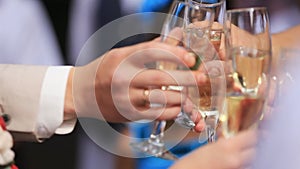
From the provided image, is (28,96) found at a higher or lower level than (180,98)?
lower

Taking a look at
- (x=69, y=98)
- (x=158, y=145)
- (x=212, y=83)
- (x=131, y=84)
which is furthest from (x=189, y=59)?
(x=69, y=98)

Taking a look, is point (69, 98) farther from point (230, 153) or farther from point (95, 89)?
point (230, 153)

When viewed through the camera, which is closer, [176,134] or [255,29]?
[255,29]

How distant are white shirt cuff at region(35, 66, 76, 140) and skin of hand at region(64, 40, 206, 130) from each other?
0.05 feet

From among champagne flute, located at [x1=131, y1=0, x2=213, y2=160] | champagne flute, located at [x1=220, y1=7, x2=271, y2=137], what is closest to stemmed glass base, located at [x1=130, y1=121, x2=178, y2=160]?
champagne flute, located at [x1=131, y1=0, x2=213, y2=160]

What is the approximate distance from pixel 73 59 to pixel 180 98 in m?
1.10

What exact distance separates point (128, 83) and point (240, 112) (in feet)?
1.23

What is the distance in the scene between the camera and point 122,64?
1021mm

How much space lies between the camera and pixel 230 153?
0.57m

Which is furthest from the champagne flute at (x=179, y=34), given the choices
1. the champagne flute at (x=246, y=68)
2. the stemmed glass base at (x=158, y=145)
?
the champagne flute at (x=246, y=68)

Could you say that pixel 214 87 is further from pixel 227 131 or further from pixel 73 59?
pixel 73 59

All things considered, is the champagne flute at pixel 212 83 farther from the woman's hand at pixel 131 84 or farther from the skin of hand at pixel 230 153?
the skin of hand at pixel 230 153

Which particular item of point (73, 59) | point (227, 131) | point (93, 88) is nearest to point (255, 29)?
point (227, 131)

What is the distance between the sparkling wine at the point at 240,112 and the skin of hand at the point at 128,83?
0.18 metres
